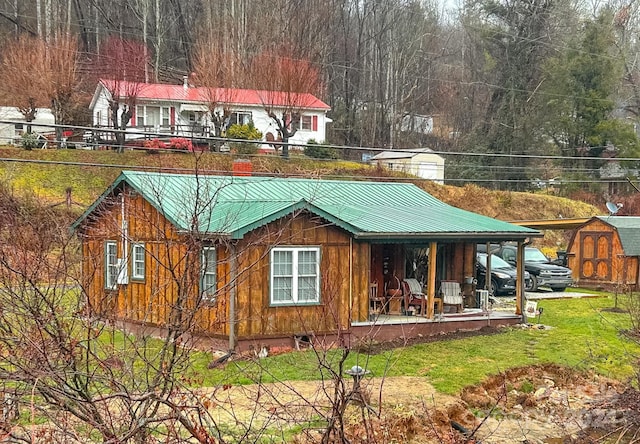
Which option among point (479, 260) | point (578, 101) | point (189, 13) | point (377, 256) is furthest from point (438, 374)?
point (189, 13)

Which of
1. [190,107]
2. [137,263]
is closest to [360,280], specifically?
[137,263]

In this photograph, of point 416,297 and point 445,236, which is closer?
point 445,236

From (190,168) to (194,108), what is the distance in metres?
18.5

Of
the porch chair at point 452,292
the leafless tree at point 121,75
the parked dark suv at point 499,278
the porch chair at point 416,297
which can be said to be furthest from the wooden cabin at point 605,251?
the leafless tree at point 121,75

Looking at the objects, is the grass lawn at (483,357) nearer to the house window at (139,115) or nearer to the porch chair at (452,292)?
the porch chair at (452,292)

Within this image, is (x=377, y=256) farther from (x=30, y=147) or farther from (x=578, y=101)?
(x=578, y=101)

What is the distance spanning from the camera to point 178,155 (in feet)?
124

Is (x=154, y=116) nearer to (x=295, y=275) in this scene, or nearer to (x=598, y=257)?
(x=598, y=257)

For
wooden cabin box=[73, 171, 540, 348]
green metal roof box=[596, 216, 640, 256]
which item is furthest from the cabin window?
green metal roof box=[596, 216, 640, 256]

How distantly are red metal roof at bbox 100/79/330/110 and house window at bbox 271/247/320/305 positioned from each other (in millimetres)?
26470

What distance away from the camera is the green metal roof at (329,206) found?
1552 centimetres

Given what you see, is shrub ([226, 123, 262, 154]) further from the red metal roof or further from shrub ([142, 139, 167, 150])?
shrub ([142, 139, 167, 150])

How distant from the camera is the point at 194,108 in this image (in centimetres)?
4419

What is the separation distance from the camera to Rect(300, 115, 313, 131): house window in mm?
47125
